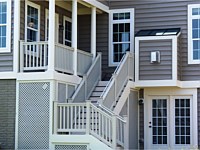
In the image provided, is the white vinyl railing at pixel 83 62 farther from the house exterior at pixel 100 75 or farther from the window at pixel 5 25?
the window at pixel 5 25

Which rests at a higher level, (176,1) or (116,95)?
(176,1)

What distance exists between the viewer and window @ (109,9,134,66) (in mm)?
21328

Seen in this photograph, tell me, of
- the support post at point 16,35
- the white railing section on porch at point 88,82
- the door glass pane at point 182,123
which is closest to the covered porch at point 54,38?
the support post at point 16,35

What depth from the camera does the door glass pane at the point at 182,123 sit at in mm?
20188

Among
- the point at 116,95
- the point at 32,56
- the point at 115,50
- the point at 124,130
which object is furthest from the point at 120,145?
the point at 115,50

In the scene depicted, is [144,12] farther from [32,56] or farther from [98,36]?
[32,56]

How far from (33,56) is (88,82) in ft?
8.83

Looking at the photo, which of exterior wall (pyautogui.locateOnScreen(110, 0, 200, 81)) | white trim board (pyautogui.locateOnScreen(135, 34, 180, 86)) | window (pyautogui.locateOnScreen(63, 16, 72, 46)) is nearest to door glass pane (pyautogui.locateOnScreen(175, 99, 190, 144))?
exterior wall (pyautogui.locateOnScreen(110, 0, 200, 81))

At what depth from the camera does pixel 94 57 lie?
1992 centimetres

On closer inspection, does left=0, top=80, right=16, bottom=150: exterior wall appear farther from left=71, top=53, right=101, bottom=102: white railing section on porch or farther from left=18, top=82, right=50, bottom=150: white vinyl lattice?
left=71, top=53, right=101, bottom=102: white railing section on porch

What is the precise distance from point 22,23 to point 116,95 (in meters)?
3.93

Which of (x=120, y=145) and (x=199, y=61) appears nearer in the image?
(x=120, y=145)

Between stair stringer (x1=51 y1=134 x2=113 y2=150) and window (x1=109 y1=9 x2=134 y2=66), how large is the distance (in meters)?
5.88

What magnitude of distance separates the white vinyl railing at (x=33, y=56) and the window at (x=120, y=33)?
16.5 ft
